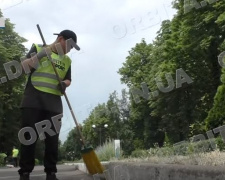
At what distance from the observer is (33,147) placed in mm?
4219

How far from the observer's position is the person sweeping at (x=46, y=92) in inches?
168

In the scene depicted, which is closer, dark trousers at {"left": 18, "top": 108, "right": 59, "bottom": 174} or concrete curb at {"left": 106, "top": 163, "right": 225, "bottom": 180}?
concrete curb at {"left": 106, "top": 163, "right": 225, "bottom": 180}

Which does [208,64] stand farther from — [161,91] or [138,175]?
[138,175]

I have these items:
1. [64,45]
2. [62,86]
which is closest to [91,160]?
[62,86]

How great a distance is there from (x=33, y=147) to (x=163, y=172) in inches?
55.5

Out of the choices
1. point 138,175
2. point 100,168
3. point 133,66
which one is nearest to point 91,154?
point 100,168

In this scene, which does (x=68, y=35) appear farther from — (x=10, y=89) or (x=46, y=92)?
(x=10, y=89)

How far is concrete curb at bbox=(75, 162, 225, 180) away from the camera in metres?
2.68

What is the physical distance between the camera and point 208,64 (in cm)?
3434

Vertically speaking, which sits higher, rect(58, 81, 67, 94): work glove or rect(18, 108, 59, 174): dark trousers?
rect(58, 81, 67, 94): work glove

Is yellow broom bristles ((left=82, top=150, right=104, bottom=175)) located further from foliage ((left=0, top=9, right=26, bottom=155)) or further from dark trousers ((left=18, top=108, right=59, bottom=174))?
foliage ((left=0, top=9, right=26, bottom=155))

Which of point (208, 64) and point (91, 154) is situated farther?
point (208, 64)

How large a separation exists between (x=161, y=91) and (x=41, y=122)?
3544 centimetres

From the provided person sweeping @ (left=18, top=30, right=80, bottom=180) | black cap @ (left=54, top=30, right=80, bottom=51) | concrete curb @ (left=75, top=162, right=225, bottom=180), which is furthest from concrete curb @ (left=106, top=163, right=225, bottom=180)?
black cap @ (left=54, top=30, right=80, bottom=51)
